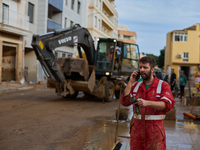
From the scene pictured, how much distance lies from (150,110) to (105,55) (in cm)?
1029

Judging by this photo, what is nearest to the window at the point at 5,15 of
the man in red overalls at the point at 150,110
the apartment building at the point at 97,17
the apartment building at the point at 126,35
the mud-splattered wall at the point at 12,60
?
the mud-splattered wall at the point at 12,60

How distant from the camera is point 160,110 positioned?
3047mm

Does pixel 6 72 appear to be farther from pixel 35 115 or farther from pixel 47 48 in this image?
pixel 35 115

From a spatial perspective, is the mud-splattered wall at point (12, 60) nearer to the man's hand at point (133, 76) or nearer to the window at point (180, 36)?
the man's hand at point (133, 76)

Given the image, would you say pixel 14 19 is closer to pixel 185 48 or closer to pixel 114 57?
pixel 114 57

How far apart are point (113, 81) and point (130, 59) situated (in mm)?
1547

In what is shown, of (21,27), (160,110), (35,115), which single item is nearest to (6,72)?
(21,27)

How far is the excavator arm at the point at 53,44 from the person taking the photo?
9890 mm

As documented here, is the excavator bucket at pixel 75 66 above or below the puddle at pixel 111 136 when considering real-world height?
above

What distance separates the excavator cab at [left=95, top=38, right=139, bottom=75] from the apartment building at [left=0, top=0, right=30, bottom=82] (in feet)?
30.3

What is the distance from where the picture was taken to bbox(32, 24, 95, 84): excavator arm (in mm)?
9890

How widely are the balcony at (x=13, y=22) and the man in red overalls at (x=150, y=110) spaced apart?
684 inches

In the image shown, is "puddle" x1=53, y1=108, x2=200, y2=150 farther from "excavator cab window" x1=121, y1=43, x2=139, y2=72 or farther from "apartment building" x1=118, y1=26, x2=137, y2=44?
"apartment building" x1=118, y1=26, x2=137, y2=44

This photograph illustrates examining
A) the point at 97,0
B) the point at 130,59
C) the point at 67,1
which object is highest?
the point at 97,0
